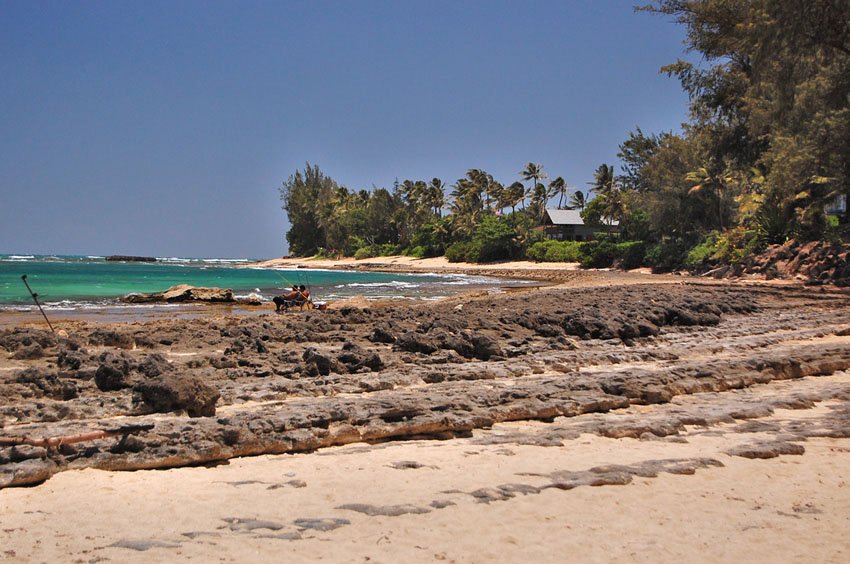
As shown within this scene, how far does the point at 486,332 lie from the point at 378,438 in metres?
7.26

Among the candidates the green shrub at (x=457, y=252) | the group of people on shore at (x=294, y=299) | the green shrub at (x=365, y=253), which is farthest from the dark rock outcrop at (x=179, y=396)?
the green shrub at (x=365, y=253)

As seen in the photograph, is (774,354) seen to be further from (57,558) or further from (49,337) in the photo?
(49,337)

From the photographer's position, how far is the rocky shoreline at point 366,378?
653 centimetres

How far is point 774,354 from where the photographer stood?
11.6 metres

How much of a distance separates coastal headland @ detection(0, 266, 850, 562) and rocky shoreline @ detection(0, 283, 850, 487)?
3 centimetres

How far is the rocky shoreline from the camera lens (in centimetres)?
653

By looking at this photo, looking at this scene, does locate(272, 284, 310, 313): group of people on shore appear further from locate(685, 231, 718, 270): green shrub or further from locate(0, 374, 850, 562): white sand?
locate(685, 231, 718, 270): green shrub

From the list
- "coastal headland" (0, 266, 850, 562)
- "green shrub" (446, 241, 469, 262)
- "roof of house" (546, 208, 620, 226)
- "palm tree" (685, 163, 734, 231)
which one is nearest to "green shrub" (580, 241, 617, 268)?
"palm tree" (685, 163, 734, 231)

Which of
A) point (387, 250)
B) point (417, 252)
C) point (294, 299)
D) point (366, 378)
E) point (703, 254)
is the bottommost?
point (366, 378)

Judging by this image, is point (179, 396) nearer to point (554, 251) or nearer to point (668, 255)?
point (668, 255)

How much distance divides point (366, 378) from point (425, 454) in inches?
133

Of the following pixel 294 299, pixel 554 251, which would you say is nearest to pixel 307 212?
pixel 554 251

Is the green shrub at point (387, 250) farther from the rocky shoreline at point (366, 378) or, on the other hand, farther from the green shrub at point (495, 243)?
the rocky shoreline at point (366, 378)

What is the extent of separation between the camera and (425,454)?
669 centimetres
